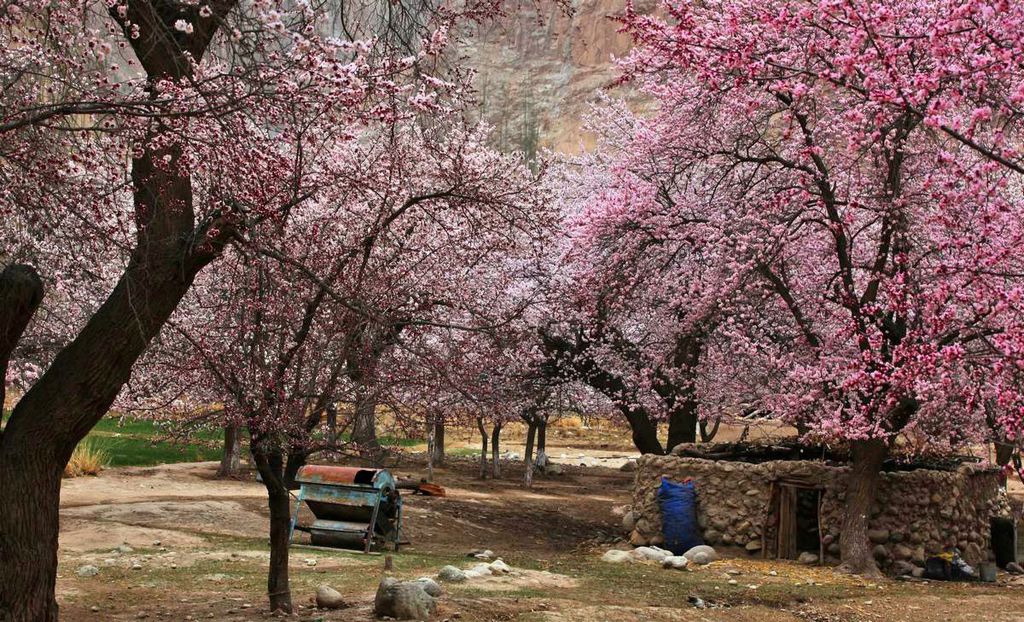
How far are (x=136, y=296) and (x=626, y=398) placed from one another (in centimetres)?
1567

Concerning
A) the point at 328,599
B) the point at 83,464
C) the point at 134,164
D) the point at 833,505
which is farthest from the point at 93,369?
the point at 83,464

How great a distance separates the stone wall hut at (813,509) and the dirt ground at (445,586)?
2.56ft

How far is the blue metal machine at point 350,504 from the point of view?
14992 millimetres

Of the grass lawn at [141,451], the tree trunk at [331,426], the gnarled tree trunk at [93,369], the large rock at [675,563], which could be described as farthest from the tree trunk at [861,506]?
the grass lawn at [141,451]

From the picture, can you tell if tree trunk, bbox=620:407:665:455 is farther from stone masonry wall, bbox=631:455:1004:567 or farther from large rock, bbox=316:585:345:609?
large rock, bbox=316:585:345:609

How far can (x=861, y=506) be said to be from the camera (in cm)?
1574

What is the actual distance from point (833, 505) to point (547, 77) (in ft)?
272

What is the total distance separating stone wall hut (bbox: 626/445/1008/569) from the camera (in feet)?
53.7

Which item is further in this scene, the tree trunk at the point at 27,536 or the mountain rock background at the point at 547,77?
the mountain rock background at the point at 547,77

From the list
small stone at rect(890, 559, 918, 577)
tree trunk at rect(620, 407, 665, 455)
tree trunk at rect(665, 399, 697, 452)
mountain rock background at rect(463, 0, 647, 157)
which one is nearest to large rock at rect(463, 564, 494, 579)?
small stone at rect(890, 559, 918, 577)

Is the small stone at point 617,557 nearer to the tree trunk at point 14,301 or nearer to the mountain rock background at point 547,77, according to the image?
the tree trunk at point 14,301

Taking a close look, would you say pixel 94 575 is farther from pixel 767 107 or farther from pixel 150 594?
pixel 767 107

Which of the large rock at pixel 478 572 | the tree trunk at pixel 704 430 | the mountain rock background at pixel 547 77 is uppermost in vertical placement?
the mountain rock background at pixel 547 77

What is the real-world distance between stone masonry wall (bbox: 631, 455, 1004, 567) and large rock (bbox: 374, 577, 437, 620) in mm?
9417
